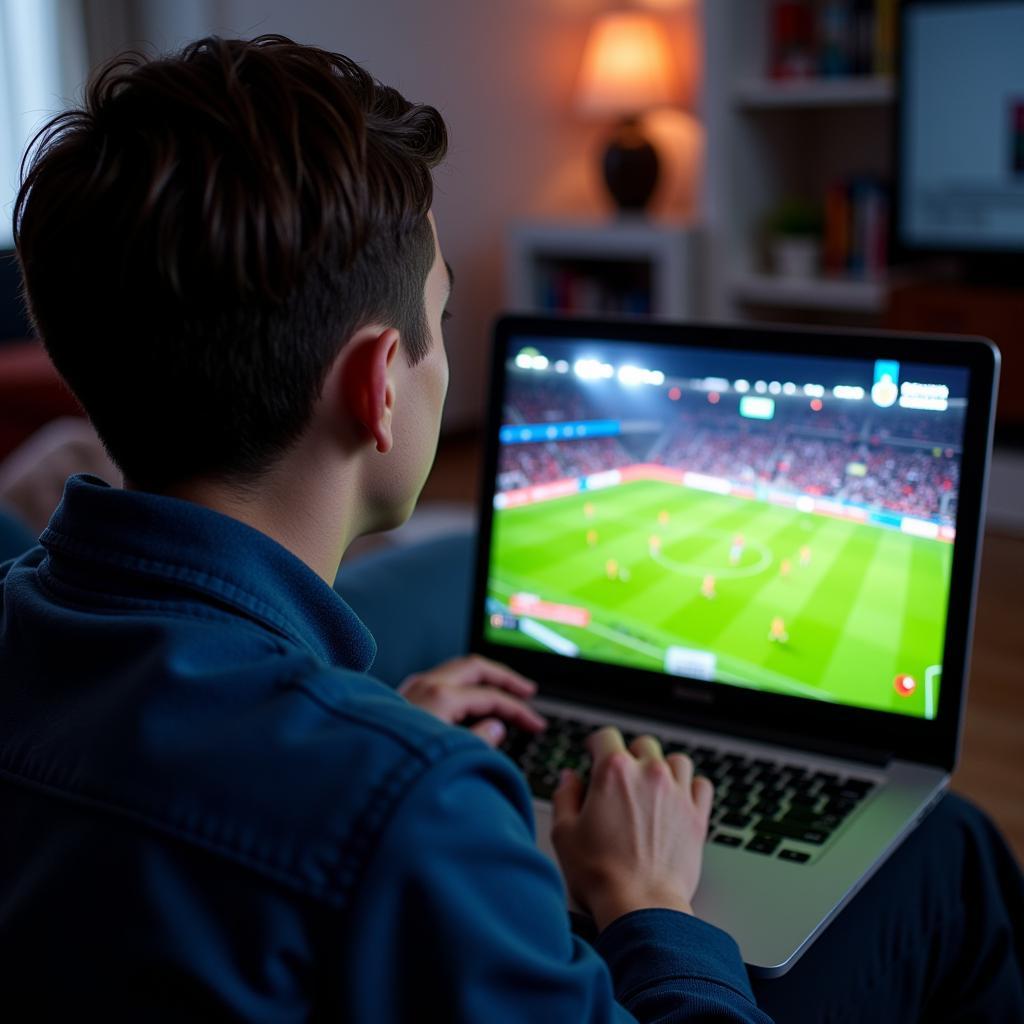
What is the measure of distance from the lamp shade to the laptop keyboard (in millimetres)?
4258

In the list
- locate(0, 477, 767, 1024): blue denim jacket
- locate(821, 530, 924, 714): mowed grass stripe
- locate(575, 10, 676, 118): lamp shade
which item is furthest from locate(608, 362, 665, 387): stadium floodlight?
locate(575, 10, 676, 118): lamp shade

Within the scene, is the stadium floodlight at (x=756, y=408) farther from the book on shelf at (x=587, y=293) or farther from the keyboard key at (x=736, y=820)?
the book on shelf at (x=587, y=293)

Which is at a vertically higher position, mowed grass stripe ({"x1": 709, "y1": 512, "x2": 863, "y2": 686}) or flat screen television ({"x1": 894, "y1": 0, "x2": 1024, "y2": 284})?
flat screen television ({"x1": 894, "y1": 0, "x2": 1024, "y2": 284})

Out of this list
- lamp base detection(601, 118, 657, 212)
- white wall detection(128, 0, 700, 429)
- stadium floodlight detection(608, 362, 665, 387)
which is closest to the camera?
stadium floodlight detection(608, 362, 665, 387)

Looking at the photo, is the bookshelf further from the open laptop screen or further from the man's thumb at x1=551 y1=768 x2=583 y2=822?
the man's thumb at x1=551 y1=768 x2=583 y2=822

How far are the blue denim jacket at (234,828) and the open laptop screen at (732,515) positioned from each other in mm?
546

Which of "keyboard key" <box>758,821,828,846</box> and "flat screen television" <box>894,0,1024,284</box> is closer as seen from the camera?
"keyboard key" <box>758,821,828,846</box>

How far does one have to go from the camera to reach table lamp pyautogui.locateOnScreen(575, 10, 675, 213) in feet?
16.0

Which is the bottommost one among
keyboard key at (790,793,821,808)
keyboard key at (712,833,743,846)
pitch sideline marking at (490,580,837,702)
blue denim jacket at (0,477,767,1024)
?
keyboard key at (712,833,743,846)

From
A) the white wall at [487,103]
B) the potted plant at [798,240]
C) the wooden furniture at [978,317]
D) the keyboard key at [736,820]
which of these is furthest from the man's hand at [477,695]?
the white wall at [487,103]

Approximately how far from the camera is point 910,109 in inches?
155

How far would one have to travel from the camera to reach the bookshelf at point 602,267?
4.44 meters

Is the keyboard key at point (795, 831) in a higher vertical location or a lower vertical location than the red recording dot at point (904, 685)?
lower

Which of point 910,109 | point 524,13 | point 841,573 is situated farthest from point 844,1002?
point 524,13
